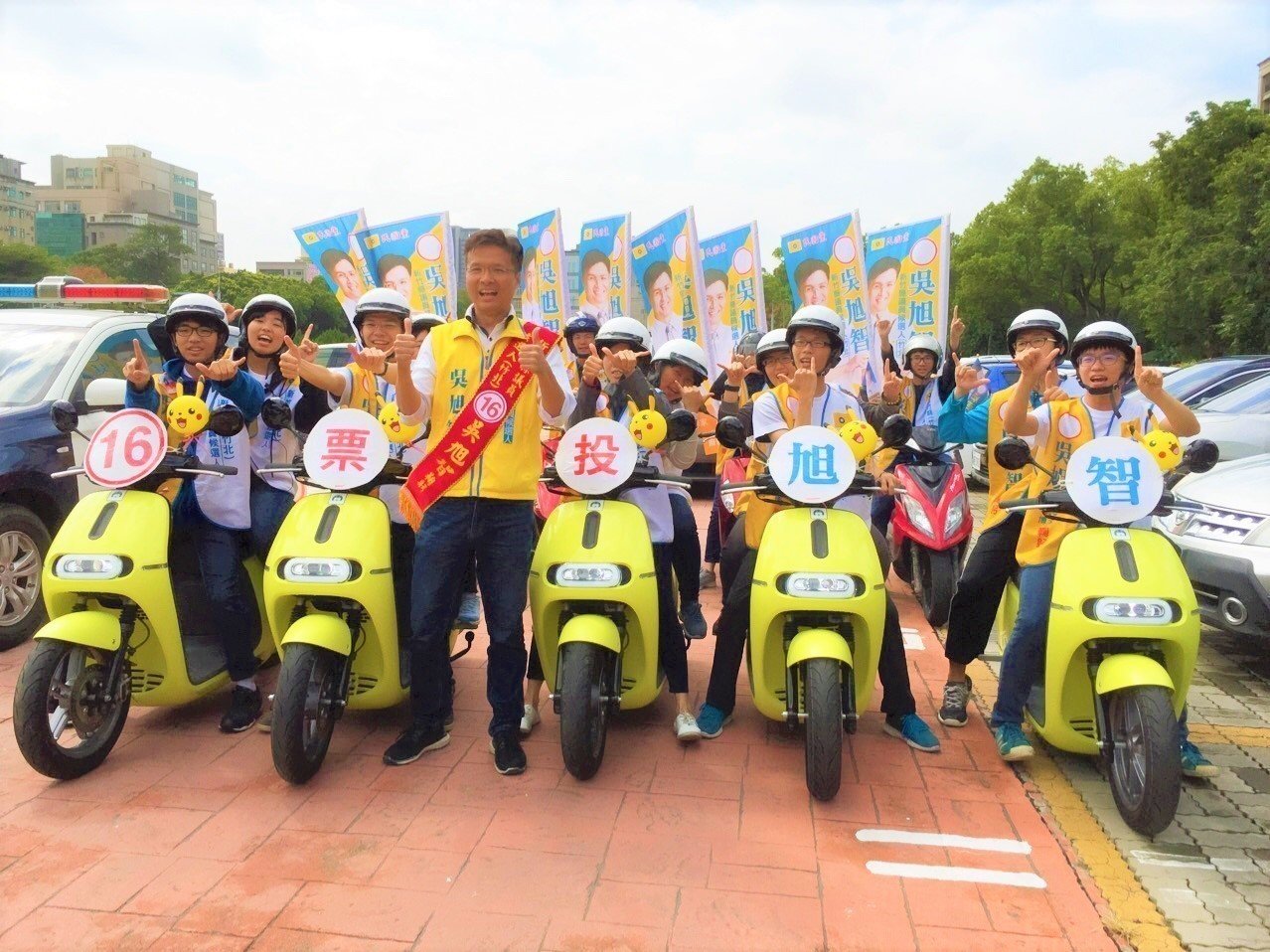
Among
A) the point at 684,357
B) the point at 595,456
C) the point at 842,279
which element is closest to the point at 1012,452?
the point at 595,456

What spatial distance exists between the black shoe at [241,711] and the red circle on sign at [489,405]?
5.66ft

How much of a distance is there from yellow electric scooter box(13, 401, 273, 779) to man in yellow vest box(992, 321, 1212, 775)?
3.22 m

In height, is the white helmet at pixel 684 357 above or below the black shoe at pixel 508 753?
above

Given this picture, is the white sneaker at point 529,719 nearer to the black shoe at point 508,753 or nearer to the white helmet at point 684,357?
the black shoe at point 508,753

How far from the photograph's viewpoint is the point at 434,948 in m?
2.61

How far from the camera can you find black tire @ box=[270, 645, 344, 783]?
133 inches

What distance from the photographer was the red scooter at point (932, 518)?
5891mm

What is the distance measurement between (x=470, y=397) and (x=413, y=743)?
1.41 metres

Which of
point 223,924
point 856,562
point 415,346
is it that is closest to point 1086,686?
point 856,562

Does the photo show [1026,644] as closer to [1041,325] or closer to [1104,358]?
[1104,358]

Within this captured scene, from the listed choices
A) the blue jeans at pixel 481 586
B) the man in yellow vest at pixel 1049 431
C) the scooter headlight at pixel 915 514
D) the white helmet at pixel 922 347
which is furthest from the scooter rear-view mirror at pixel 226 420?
the white helmet at pixel 922 347

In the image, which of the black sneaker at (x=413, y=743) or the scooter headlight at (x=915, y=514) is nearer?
the black sneaker at (x=413, y=743)

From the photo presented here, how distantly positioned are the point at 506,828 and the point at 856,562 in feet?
5.22

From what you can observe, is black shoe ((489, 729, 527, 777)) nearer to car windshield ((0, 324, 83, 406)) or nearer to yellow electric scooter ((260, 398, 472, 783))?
yellow electric scooter ((260, 398, 472, 783))
